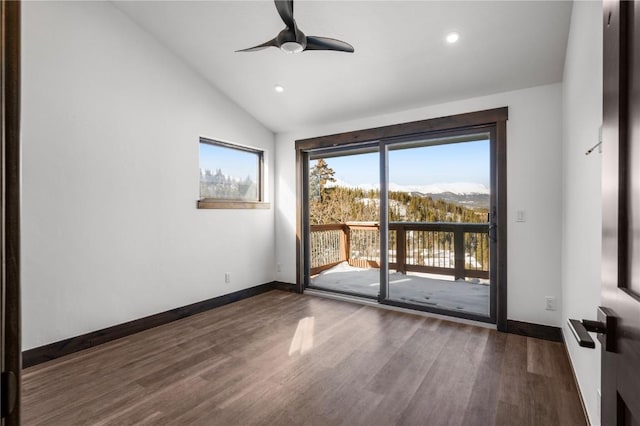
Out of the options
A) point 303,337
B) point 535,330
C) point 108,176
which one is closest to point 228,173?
point 108,176

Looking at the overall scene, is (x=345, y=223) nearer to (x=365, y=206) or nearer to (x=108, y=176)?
(x=365, y=206)

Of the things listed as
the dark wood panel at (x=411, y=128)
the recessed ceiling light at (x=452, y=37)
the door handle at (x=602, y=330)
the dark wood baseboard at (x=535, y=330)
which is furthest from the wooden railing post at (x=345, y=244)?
the door handle at (x=602, y=330)

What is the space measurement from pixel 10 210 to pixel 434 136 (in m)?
3.83

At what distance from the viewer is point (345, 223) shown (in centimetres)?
523

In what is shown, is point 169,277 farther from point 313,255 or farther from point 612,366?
point 612,366

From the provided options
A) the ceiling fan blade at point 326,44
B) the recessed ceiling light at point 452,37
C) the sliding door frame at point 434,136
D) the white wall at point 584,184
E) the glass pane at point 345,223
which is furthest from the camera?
the glass pane at point 345,223

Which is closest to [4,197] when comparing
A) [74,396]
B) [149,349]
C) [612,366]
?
[612,366]

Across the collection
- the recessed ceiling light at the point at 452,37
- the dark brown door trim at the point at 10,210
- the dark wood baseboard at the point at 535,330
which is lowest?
the dark wood baseboard at the point at 535,330

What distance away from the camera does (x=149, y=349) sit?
115 inches

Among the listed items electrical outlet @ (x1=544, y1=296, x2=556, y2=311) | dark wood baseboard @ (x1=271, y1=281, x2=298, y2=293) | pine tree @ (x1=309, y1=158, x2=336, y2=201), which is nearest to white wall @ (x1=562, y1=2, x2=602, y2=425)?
electrical outlet @ (x1=544, y1=296, x2=556, y2=311)

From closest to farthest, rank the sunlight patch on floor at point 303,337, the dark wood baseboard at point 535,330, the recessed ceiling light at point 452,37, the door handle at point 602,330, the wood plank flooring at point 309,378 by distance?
the door handle at point 602,330, the wood plank flooring at point 309,378, the recessed ceiling light at point 452,37, the sunlight patch on floor at point 303,337, the dark wood baseboard at point 535,330

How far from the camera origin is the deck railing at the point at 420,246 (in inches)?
147

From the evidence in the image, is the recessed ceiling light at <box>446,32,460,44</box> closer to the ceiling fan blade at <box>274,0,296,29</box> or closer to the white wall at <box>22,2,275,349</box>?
the ceiling fan blade at <box>274,0,296,29</box>

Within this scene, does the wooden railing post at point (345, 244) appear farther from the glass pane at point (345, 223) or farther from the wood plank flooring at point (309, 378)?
the wood plank flooring at point (309, 378)
